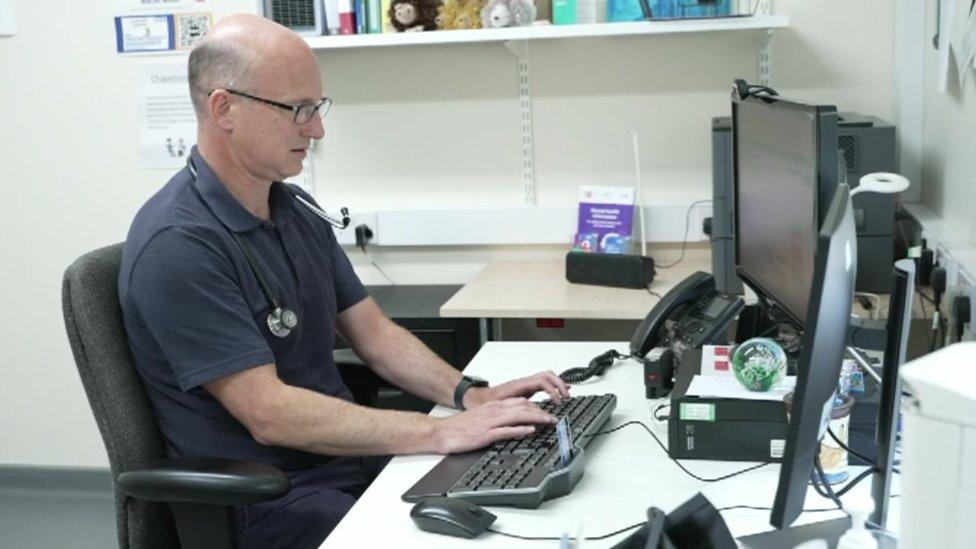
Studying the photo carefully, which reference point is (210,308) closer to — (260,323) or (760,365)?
(260,323)

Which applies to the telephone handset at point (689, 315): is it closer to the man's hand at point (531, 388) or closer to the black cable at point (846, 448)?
the man's hand at point (531, 388)

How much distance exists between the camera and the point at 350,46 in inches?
129

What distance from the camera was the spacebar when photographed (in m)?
1.59

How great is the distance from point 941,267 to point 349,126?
1.87m

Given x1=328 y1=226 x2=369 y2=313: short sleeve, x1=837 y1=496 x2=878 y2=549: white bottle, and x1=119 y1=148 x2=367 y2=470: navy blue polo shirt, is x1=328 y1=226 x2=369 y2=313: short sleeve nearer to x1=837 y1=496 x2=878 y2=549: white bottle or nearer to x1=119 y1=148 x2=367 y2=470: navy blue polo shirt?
x1=119 y1=148 x2=367 y2=470: navy blue polo shirt

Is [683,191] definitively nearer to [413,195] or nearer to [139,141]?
[413,195]

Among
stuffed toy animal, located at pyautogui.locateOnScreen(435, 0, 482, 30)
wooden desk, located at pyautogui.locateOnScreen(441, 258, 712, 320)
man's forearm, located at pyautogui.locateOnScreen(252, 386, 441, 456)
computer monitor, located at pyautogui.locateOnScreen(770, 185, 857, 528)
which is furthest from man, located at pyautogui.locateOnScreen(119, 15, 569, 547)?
stuffed toy animal, located at pyautogui.locateOnScreen(435, 0, 482, 30)

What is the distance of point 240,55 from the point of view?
2.00m

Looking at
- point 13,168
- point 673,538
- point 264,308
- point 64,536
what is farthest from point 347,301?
point 13,168

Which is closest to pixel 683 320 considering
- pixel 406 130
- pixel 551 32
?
pixel 551 32

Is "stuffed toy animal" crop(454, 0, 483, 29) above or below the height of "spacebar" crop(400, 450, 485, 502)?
above

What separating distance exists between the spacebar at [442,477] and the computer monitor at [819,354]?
549 mm

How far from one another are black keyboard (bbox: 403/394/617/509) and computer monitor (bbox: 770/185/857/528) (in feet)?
1.43

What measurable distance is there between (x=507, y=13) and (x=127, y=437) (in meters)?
1.77
